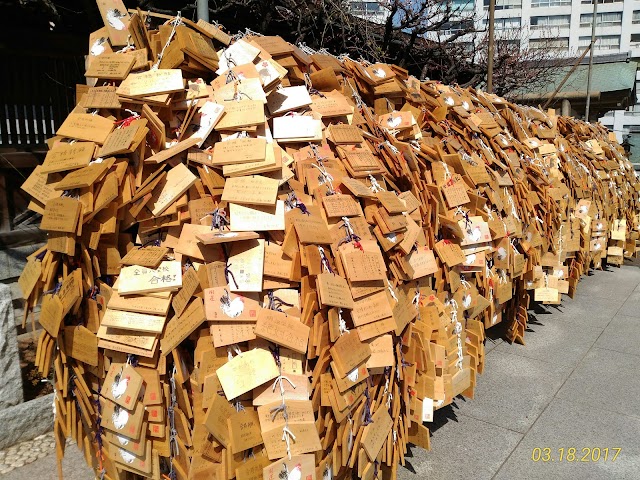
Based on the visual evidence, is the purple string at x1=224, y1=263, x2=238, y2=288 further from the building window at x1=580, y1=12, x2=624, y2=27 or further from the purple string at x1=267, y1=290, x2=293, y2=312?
the building window at x1=580, y1=12, x2=624, y2=27

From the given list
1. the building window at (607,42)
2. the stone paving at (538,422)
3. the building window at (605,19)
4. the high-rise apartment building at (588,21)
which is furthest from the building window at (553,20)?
the stone paving at (538,422)

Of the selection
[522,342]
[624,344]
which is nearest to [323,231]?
[522,342]

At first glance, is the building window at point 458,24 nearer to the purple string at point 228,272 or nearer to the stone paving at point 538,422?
the stone paving at point 538,422

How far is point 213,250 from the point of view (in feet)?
6.84

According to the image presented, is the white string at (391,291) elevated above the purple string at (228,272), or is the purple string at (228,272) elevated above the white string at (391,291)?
the purple string at (228,272)

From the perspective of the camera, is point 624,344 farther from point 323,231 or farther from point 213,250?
point 213,250

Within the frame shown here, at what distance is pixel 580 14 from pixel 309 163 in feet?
215

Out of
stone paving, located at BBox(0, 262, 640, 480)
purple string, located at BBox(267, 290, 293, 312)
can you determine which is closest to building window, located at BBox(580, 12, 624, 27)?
stone paving, located at BBox(0, 262, 640, 480)

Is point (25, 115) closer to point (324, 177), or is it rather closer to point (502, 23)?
point (324, 177)

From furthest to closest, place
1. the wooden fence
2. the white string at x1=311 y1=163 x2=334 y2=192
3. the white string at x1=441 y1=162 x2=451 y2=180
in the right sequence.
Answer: the wooden fence → the white string at x1=441 y1=162 x2=451 y2=180 → the white string at x1=311 y1=163 x2=334 y2=192

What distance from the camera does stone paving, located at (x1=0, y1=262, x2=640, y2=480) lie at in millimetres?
3055
